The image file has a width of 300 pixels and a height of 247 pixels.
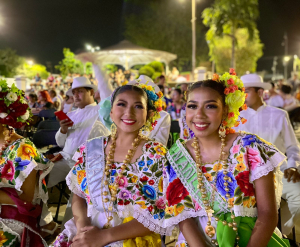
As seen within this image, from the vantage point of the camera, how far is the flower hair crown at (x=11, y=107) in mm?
2447

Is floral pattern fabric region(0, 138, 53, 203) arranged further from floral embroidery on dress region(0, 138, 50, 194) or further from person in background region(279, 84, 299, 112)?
person in background region(279, 84, 299, 112)

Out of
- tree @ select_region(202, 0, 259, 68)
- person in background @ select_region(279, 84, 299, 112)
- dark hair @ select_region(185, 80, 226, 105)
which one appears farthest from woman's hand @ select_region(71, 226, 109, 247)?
tree @ select_region(202, 0, 259, 68)

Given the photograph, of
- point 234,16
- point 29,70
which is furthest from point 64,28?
point 234,16

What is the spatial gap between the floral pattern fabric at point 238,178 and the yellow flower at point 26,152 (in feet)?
3.95

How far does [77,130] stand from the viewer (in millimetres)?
4180

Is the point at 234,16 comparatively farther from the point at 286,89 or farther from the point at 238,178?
the point at 238,178

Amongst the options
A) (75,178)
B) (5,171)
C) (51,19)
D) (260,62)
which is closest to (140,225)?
(75,178)

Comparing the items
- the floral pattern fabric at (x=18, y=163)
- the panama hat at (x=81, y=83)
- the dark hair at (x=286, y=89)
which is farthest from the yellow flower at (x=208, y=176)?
the dark hair at (x=286, y=89)

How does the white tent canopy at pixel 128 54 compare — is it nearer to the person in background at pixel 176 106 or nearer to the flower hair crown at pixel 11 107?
the person in background at pixel 176 106

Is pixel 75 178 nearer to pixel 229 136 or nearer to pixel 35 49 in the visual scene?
pixel 229 136

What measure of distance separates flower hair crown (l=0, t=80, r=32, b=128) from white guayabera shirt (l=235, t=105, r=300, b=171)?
106 inches

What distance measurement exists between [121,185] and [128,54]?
24.7 metres

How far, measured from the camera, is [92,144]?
7.07 feet

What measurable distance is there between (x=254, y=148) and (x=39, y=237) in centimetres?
193
